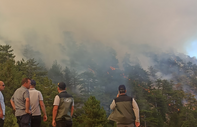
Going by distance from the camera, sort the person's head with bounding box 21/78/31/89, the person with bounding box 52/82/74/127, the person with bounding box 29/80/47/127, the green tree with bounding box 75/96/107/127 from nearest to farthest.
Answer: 1. the person with bounding box 52/82/74/127
2. the person's head with bounding box 21/78/31/89
3. the person with bounding box 29/80/47/127
4. the green tree with bounding box 75/96/107/127

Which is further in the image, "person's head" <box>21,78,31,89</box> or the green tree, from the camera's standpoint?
the green tree

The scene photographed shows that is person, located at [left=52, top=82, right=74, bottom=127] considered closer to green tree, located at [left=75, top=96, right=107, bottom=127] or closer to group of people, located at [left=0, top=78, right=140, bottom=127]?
group of people, located at [left=0, top=78, right=140, bottom=127]

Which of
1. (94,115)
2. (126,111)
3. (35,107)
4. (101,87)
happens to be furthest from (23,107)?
(101,87)

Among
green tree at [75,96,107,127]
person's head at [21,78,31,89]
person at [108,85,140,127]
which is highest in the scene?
person's head at [21,78,31,89]

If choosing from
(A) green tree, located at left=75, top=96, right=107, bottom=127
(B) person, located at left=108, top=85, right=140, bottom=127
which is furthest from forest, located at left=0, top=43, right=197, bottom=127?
(B) person, located at left=108, top=85, right=140, bottom=127

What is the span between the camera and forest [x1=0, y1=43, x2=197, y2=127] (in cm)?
2153

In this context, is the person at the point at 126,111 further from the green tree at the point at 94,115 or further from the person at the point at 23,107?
the green tree at the point at 94,115

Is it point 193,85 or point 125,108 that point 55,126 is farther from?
point 193,85

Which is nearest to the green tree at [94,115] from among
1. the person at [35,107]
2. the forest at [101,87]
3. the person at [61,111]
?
the forest at [101,87]

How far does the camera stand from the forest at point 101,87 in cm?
2153

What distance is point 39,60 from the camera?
72.2 meters

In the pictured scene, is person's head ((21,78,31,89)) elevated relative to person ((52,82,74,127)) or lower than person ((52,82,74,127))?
elevated

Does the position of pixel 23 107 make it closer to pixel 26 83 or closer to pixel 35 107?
pixel 35 107

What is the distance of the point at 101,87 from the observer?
58.3 meters
